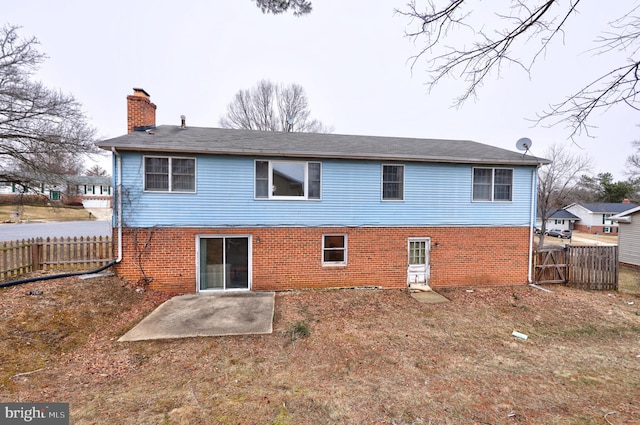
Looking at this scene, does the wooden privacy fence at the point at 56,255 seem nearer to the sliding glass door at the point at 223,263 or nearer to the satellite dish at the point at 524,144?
the sliding glass door at the point at 223,263

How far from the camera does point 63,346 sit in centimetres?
484

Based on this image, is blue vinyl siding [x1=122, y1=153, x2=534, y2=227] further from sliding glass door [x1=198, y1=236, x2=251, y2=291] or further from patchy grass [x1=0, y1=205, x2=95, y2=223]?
patchy grass [x1=0, y1=205, x2=95, y2=223]

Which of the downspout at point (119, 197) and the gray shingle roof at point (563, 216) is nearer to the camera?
the downspout at point (119, 197)

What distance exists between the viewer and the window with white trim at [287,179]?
8422 millimetres

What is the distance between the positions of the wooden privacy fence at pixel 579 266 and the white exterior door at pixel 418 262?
4365mm

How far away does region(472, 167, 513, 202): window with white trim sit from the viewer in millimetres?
9383

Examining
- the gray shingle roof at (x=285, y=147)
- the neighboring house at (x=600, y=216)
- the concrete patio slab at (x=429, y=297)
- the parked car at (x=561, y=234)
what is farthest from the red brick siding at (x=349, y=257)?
the neighboring house at (x=600, y=216)

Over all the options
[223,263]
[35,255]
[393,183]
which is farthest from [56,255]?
[393,183]

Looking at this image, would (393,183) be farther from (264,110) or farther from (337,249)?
(264,110)

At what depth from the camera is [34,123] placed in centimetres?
1108

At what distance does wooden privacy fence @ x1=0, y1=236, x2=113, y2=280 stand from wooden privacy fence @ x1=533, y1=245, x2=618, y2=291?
50.6 feet

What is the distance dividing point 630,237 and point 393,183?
688 inches

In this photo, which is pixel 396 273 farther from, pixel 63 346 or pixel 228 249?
pixel 63 346

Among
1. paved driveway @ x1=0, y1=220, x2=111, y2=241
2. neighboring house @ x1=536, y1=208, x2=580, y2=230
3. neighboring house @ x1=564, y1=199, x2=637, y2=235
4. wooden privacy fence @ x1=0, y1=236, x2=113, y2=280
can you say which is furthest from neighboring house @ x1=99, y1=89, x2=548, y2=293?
neighboring house @ x1=564, y1=199, x2=637, y2=235
